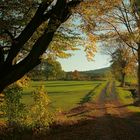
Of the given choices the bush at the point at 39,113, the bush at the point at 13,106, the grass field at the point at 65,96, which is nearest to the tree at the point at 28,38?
the bush at the point at 13,106

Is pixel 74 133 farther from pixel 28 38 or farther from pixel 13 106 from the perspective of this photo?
pixel 28 38

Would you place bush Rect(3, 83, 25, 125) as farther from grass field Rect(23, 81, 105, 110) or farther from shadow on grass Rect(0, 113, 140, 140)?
grass field Rect(23, 81, 105, 110)

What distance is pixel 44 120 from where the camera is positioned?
76.3ft

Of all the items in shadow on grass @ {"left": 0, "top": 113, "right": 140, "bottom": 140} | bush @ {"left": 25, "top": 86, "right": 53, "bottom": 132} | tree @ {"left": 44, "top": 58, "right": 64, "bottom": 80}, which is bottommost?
shadow on grass @ {"left": 0, "top": 113, "right": 140, "bottom": 140}

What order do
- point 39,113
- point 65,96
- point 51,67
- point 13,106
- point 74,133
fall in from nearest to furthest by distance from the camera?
point 13,106 < point 39,113 < point 74,133 < point 51,67 < point 65,96

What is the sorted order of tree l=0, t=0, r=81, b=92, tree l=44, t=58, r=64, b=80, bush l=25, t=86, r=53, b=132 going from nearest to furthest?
tree l=0, t=0, r=81, b=92, bush l=25, t=86, r=53, b=132, tree l=44, t=58, r=64, b=80

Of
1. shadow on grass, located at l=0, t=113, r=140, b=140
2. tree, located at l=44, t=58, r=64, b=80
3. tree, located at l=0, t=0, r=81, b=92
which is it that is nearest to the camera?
tree, located at l=0, t=0, r=81, b=92

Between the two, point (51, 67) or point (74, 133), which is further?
point (51, 67)

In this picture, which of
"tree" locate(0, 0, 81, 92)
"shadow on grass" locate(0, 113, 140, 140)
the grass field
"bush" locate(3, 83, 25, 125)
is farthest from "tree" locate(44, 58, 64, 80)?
"tree" locate(0, 0, 81, 92)

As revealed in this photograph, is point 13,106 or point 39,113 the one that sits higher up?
point 13,106

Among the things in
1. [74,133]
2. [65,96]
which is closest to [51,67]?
[74,133]

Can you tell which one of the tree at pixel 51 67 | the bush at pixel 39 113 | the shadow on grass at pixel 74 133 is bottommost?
the shadow on grass at pixel 74 133

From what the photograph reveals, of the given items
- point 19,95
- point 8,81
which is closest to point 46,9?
point 8,81

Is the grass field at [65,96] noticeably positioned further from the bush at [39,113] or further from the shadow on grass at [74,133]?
the shadow on grass at [74,133]
